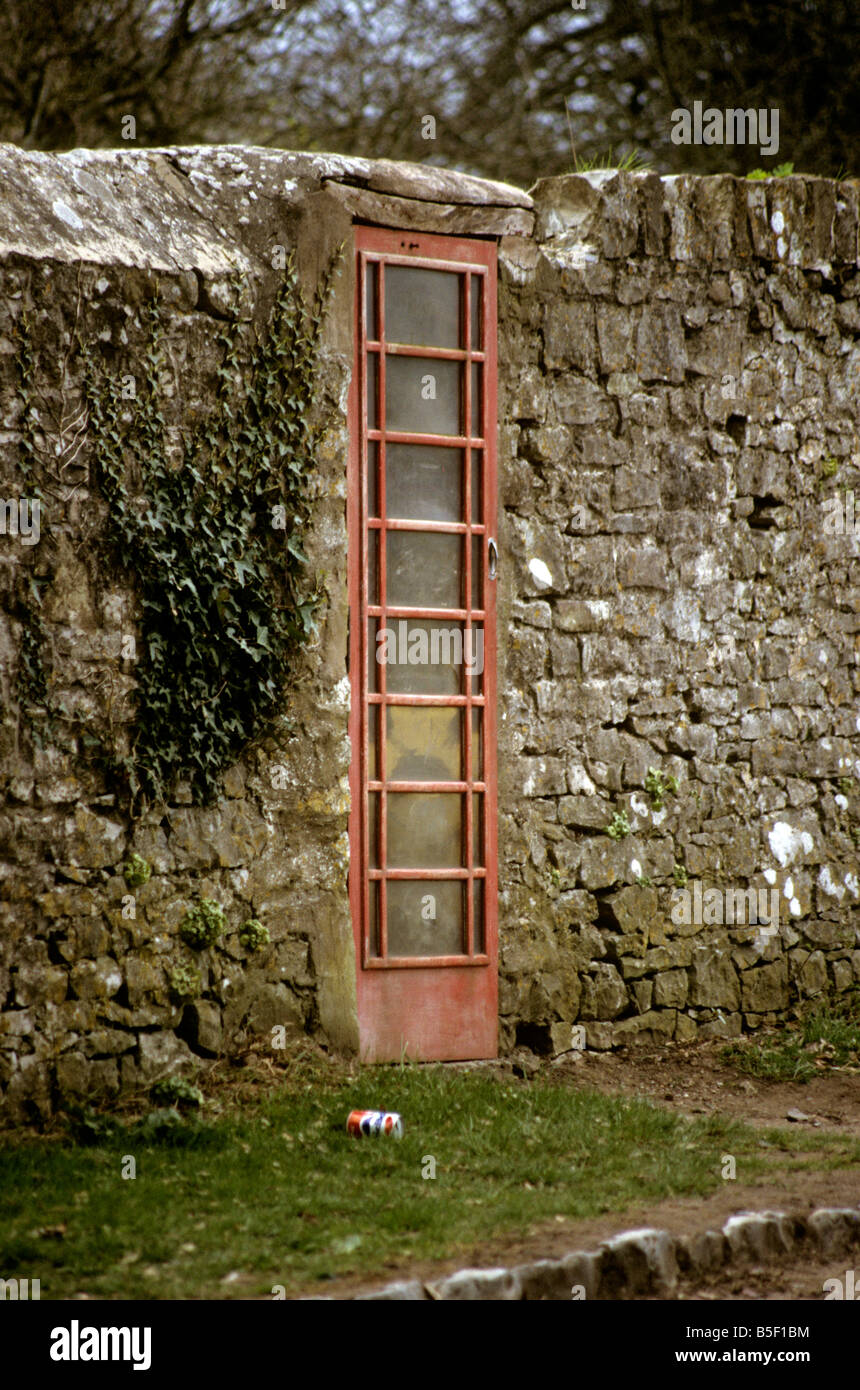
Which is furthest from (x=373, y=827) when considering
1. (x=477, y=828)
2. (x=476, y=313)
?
(x=476, y=313)

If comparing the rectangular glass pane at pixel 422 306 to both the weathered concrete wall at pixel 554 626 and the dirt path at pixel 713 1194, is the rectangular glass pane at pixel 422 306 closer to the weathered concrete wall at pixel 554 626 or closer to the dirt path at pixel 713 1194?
the weathered concrete wall at pixel 554 626

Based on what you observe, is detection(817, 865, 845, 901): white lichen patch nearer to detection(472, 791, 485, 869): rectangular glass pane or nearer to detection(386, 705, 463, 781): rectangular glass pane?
detection(472, 791, 485, 869): rectangular glass pane

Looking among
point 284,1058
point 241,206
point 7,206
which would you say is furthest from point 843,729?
point 7,206

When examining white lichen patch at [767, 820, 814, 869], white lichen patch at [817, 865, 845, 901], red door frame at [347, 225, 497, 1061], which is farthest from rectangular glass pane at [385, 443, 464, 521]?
white lichen patch at [817, 865, 845, 901]

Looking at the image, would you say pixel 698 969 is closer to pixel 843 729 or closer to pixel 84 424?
pixel 843 729

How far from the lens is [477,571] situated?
19.9 ft

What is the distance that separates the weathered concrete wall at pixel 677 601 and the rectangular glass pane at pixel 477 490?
0.51ft

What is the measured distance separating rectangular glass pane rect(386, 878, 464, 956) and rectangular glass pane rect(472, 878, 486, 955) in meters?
0.06

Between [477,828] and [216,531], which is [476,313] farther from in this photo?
[477,828]

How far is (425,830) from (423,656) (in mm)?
802

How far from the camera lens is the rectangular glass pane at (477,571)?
604 centimetres

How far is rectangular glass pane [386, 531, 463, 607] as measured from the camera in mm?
5918

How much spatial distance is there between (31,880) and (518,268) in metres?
3.60

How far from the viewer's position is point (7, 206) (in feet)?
16.9
